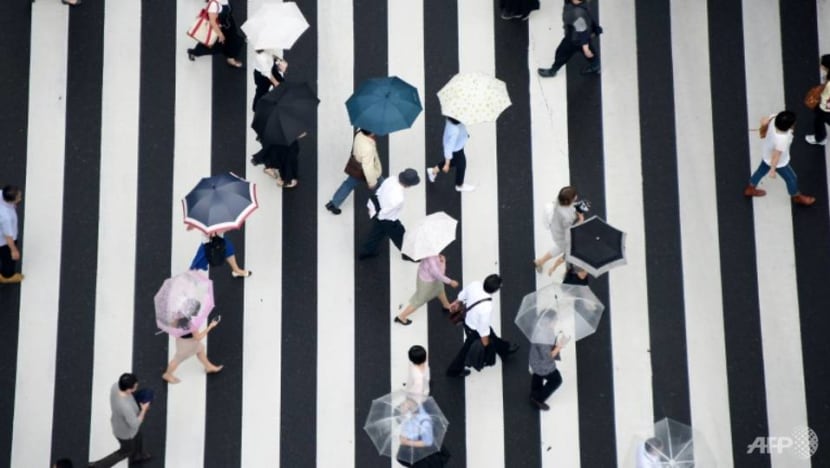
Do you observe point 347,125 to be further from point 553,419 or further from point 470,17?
point 553,419

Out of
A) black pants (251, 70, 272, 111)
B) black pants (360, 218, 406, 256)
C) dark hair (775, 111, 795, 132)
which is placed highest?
black pants (251, 70, 272, 111)

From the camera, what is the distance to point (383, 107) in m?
11.7

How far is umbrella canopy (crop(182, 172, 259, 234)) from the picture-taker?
1122 centimetres

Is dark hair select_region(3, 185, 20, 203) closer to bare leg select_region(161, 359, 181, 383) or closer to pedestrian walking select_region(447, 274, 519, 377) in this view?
bare leg select_region(161, 359, 181, 383)

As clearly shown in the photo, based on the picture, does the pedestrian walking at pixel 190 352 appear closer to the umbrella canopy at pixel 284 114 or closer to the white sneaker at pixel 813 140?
the umbrella canopy at pixel 284 114

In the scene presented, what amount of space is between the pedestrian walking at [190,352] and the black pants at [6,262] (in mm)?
1953

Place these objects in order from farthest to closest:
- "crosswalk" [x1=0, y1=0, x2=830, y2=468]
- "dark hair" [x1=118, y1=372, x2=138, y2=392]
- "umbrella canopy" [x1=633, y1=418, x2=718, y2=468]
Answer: "crosswalk" [x1=0, y1=0, x2=830, y2=468] < "dark hair" [x1=118, y1=372, x2=138, y2=392] < "umbrella canopy" [x1=633, y1=418, x2=718, y2=468]

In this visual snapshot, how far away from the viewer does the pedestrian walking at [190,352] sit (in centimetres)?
1133

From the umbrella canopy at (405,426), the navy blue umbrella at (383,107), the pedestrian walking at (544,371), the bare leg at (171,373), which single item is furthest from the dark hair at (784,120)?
the bare leg at (171,373)

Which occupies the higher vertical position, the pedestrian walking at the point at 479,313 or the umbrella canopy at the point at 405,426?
the pedestrian walking at the point at 479,313

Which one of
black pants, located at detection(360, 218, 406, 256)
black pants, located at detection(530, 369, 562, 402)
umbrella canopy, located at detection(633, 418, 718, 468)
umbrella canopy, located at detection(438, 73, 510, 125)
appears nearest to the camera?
umbrella canopy, located at detection(633, 418, 718, 468)

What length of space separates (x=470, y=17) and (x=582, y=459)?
17.6 feet

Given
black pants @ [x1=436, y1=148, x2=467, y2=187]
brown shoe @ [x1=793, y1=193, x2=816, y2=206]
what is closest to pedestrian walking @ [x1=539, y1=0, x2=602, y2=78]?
black pants @ [x1=436, y1=148, x2=467, y2=187]

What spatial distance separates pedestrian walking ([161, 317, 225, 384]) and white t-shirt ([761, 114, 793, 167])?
5908 millimetres
